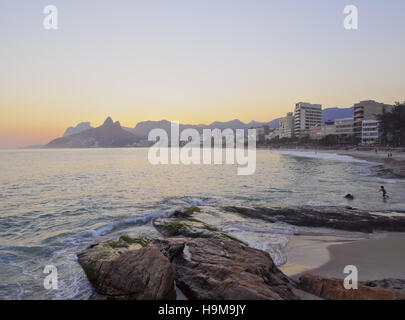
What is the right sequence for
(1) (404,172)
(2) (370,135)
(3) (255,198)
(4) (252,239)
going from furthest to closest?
1. (2) (370,135)
2. (1) (404,172)
3. (3) (255,198)
4. (4) (252,239)

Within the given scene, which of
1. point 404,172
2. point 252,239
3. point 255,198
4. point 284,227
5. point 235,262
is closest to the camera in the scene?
point 235,262

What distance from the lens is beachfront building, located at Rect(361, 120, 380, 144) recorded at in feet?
393

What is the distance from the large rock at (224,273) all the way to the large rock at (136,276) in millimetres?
661

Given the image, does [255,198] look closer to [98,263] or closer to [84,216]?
[84,216]

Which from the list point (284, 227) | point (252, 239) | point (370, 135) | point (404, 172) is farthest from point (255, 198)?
point (370, 135)

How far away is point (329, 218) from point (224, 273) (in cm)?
895

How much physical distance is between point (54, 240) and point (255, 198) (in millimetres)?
14038

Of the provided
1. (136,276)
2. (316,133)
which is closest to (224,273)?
(136,276)

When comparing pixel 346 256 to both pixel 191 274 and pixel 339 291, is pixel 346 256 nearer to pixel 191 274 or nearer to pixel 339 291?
pixel 339 291

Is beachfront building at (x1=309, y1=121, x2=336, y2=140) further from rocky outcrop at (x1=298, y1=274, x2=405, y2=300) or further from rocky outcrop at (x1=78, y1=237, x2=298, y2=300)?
rocky outcrop at (x1=78, y1=237, x2=298, y2=300)

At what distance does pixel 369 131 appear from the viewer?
12444cm

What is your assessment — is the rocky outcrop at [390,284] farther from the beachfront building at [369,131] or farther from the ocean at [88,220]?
the beachfront building at [369,131]
